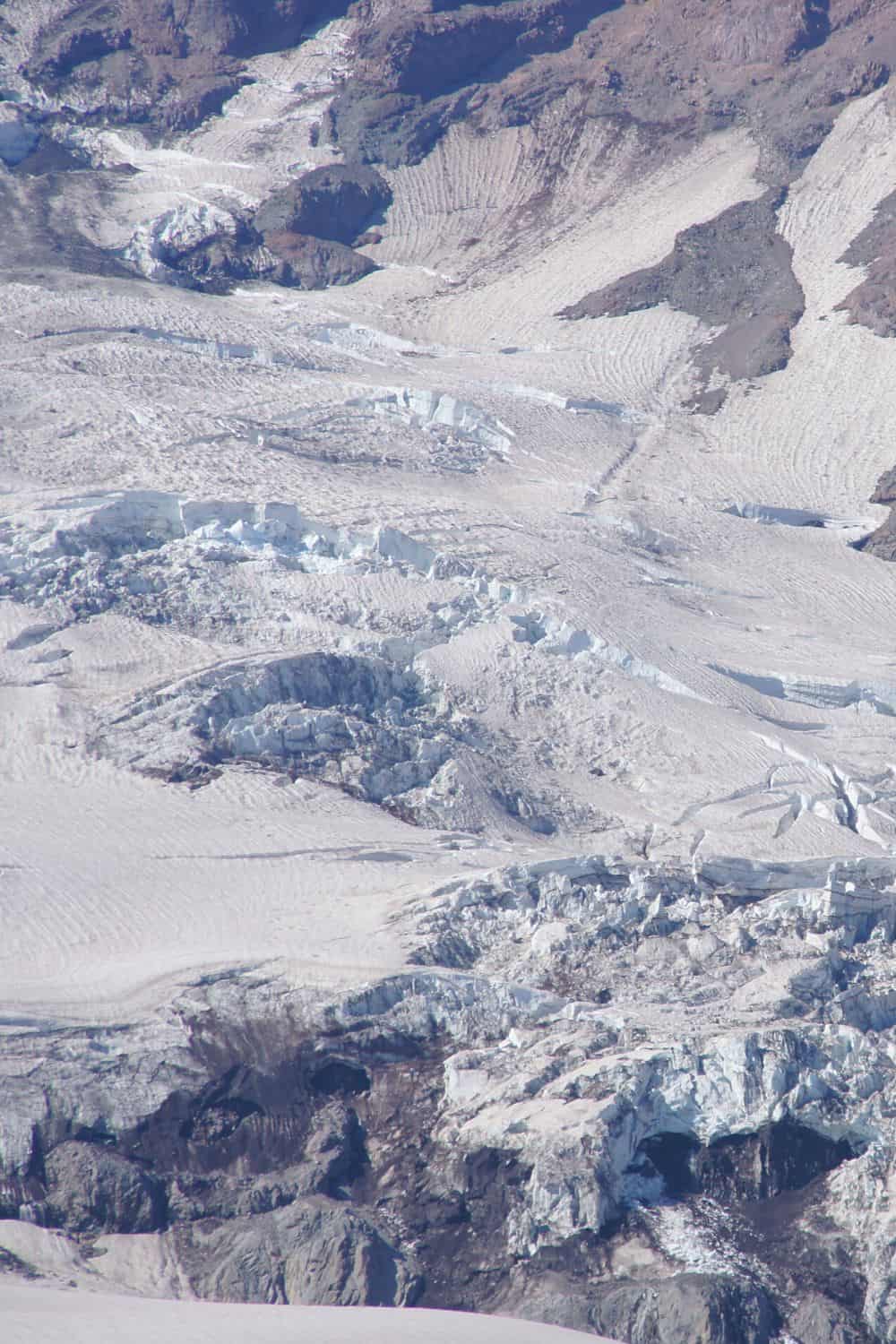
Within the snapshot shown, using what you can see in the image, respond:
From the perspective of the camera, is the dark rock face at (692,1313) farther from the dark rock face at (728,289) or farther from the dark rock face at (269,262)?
the dark rock face at (269,262)

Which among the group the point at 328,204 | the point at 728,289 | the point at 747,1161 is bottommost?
the point at 747,1161

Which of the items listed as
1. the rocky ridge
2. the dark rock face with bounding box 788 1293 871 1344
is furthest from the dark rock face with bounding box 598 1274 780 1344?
the dark rock face with bounding box 788 1293 871 1344

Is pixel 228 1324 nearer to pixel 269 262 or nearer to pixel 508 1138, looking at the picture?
pixel 508 1138

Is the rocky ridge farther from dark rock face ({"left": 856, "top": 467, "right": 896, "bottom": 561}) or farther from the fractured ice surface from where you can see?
the fractured ice surface

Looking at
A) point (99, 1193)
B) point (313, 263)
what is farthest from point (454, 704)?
point (313, 263)

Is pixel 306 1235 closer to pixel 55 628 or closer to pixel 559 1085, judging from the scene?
pixel 559 1085
